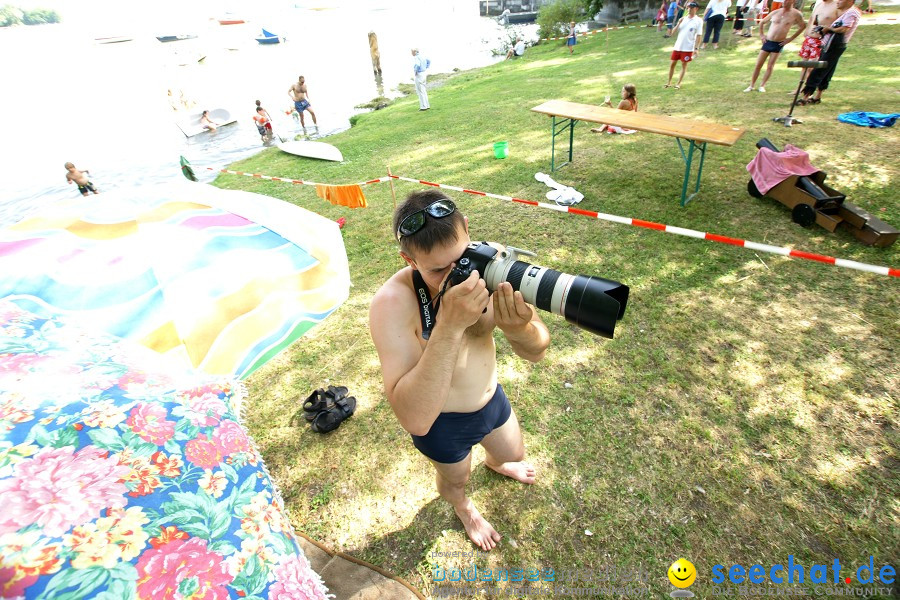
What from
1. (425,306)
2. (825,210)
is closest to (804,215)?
(825,210)

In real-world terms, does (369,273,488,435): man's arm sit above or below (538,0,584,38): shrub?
below

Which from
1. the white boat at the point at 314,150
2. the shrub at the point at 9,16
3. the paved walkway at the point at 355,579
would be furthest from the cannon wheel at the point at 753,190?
the shrub at the point at 9,16

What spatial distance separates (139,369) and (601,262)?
164 inches

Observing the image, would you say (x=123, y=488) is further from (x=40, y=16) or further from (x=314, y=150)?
(x=40, y=16)

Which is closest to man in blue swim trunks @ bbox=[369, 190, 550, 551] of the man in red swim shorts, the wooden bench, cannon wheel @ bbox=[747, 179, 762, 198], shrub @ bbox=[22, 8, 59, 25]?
the wooden bench

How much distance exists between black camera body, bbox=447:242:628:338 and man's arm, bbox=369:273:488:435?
0.31 feet

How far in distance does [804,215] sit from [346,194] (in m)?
5.54

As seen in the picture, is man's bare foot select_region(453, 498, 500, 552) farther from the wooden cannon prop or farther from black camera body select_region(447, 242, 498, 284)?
the wooden cannon prop

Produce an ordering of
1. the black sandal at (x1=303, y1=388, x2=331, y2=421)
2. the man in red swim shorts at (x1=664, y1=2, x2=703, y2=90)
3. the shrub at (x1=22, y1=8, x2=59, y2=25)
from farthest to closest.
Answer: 1. the shrub at (x1=22, y1=8, x2=59, y2=25)
2. the man in red swim shorts at (x1=664, y1=2, x2=703, y2=90)
3. the black sandal at (x1=303, y1=388, x2=331, y2=421)

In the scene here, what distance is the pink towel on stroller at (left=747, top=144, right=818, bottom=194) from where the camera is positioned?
464 centimetres

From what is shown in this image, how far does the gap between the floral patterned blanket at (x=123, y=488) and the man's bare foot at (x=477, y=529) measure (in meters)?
1.28

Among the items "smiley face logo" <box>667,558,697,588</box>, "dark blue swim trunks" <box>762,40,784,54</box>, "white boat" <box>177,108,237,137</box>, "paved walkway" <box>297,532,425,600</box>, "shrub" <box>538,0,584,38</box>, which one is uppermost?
"shrub" <box>538,0,584,38</box>

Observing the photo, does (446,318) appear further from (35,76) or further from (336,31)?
(35,76)

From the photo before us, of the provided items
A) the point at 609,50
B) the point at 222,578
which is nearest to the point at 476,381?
the point at 222,578
